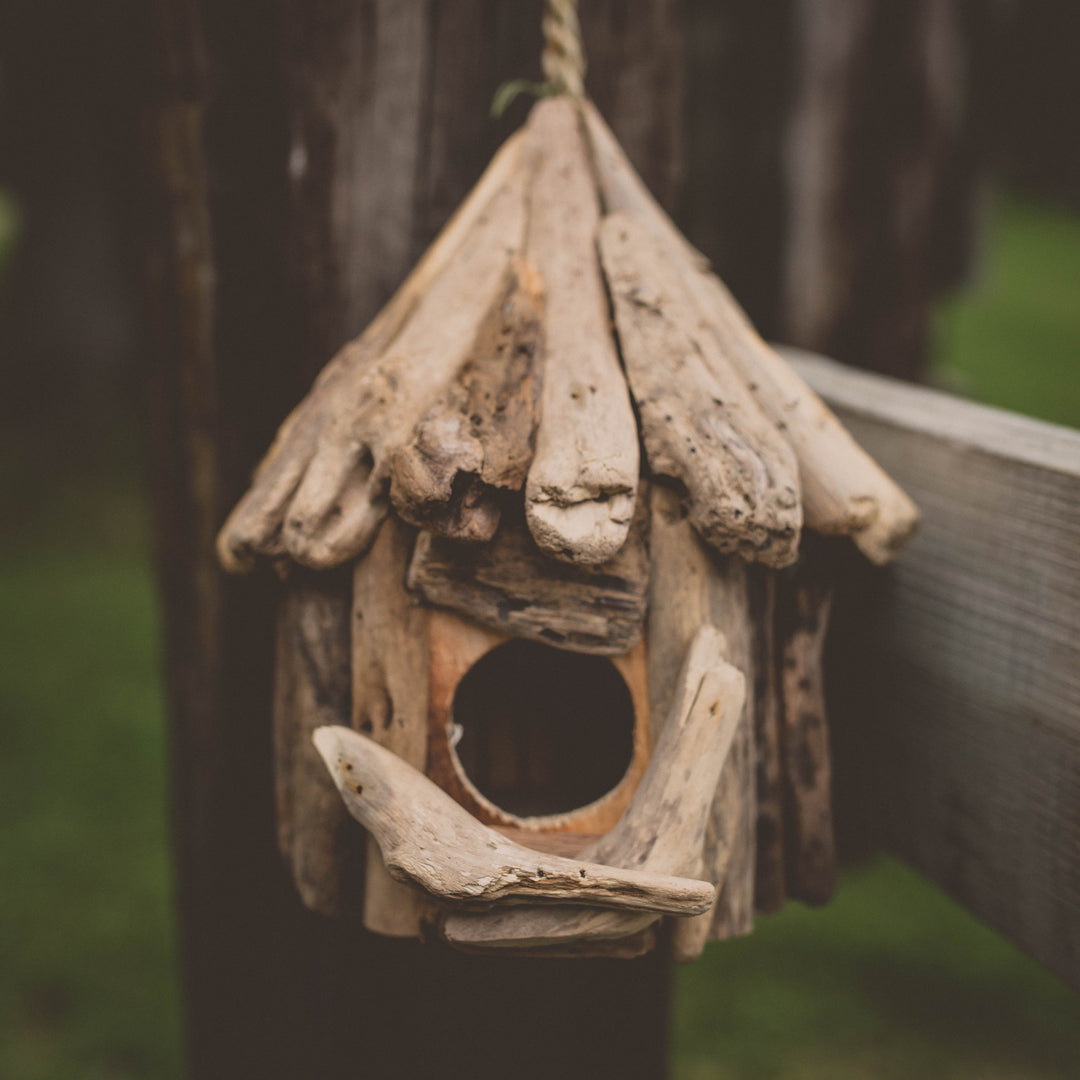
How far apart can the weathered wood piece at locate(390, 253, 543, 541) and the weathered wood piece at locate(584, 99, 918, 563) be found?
0.25m

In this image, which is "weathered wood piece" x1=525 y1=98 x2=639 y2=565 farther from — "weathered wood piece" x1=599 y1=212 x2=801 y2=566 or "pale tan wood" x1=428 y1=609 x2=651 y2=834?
"pale tan wood" x1=428 y1=609 x2=651 y2=834

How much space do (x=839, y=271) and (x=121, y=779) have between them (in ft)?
10.6

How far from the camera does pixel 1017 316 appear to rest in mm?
10617

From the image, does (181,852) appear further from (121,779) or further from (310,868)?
(121,779)

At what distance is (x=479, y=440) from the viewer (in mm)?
1176

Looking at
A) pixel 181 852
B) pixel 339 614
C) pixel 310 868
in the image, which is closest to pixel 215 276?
pixel 339 614

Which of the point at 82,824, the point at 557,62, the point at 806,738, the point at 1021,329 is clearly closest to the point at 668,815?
the point at 806,738

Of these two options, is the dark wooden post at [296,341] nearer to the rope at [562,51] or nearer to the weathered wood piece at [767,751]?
the rope at [562,51]

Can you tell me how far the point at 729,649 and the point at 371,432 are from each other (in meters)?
0.49

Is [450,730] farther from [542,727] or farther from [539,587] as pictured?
[542,727]

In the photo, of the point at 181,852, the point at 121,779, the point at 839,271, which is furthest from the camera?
the point at 121,779

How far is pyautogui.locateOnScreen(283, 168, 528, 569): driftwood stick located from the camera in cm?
121

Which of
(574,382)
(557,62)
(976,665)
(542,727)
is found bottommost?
(542,727)

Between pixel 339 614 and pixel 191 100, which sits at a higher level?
pixel 191 100
